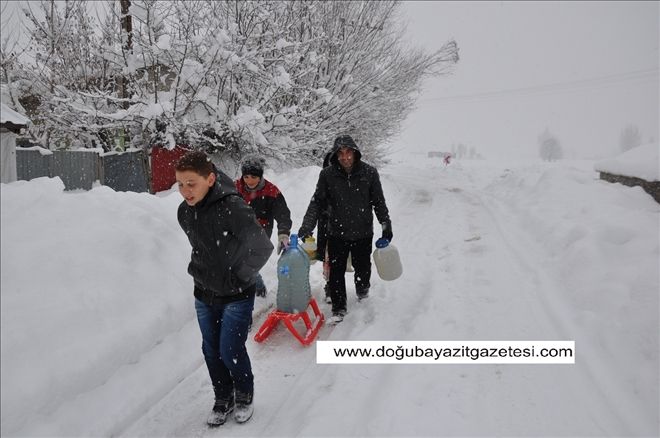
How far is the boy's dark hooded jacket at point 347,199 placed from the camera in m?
4.60

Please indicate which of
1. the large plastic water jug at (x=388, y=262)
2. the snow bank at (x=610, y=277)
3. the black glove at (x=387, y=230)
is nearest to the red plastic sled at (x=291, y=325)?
the large plastic water jug at (x=388, y=262)

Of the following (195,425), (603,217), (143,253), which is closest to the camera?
(195,425)

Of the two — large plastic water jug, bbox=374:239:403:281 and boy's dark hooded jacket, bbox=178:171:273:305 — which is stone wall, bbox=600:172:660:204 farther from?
boy's dark hooded jacket, bbox=178:171:273:305

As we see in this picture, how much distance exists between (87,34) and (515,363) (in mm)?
12240

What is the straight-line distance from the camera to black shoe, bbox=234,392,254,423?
9.80 ft

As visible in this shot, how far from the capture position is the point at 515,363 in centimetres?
375

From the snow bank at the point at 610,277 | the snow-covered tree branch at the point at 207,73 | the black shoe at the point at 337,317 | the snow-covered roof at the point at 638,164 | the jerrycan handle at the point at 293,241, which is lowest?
the black shoe at the point at 337,317

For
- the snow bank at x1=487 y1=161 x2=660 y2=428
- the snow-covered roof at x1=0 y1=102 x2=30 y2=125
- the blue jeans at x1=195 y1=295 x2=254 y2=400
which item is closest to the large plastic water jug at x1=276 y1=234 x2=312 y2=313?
the blue jeans at x1=195 y1=295 x2=254 y2=400

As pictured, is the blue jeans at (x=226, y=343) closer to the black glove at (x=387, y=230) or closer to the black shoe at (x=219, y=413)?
the black shoe at (x=219, y=413)

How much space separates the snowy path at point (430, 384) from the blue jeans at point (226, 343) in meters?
0.30

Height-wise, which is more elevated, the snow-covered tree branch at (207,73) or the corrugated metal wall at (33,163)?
the snow-covered tree branch at (207,73)

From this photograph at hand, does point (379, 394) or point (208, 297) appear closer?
point (208, 297)

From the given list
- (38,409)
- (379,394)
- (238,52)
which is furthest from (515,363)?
(238,52)

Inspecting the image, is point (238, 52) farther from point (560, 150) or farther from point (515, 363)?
point (560, 150)
